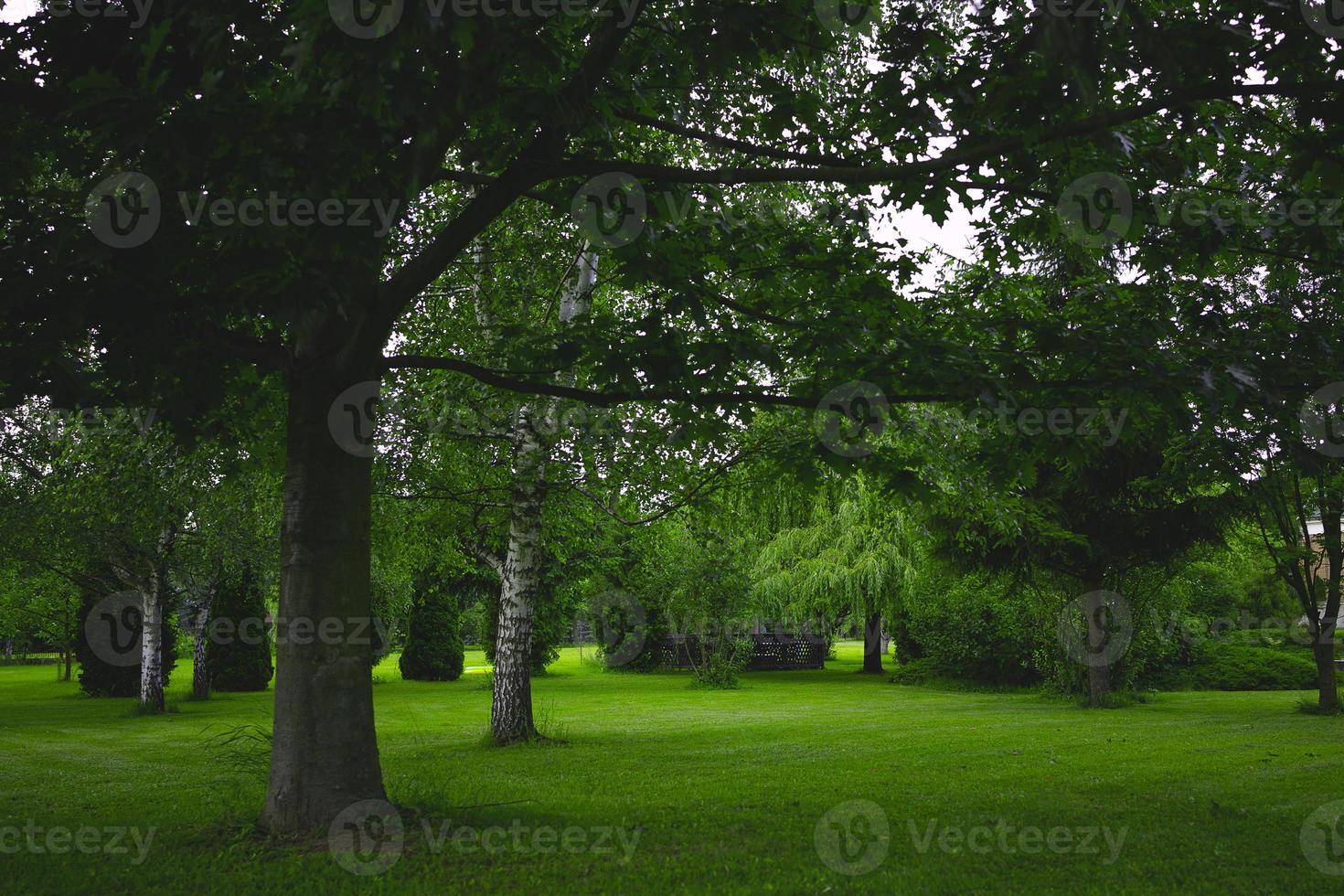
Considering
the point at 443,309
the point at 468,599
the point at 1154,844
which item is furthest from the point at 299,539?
the point at 468,599

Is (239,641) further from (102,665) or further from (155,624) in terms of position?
(155,624)

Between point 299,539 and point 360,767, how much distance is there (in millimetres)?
1575

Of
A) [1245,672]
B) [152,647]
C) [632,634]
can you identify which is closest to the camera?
[152,647]

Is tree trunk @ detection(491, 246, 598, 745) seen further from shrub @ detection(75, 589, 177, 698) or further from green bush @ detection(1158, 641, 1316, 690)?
green bush @ detection(1158, 641, 1316, 690)

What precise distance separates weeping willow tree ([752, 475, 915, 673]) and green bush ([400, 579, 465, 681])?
1135 centimetres

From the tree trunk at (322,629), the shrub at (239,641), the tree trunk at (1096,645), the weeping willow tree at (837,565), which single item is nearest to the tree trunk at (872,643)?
the weeping willow tree at (837,565)

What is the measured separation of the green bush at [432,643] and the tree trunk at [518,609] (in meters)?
20.8

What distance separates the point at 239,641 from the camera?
27297 mm

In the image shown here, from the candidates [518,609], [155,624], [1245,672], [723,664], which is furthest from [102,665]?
[1245,672]

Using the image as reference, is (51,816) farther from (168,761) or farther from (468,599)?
(468,599)

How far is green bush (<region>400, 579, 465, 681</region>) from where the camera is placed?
3338cm

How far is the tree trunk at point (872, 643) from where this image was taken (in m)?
31.9

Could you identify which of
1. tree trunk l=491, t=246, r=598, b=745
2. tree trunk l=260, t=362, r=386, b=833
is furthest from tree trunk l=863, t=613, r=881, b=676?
tree trunk l=260, t=362, r=386, b=833

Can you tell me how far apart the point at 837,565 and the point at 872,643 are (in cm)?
692
